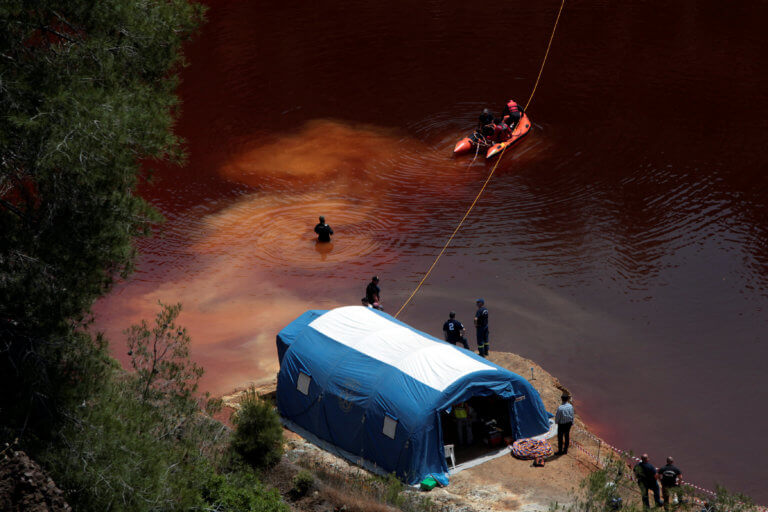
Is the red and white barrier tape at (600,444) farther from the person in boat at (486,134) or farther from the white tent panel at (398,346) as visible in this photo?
the person in boat at (486,134)

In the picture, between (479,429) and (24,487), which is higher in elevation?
(24,487)

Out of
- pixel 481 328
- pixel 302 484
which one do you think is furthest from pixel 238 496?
pixel 481 328

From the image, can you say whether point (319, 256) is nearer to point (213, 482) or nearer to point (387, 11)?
point (213, 482)

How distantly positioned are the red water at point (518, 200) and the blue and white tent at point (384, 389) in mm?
2207

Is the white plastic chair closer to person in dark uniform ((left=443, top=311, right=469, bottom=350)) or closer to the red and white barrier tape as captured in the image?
the red and white barrier tape

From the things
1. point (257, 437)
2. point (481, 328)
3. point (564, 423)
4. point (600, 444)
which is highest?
point (257, 437)

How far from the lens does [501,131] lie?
96.4 feet

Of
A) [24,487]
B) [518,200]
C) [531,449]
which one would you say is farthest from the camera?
[518,200]

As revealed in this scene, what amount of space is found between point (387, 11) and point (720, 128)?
19514 mm

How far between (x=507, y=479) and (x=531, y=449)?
3.52 ft

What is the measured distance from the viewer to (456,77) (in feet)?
116

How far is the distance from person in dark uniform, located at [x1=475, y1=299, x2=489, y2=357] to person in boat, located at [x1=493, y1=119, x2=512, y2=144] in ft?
37.9

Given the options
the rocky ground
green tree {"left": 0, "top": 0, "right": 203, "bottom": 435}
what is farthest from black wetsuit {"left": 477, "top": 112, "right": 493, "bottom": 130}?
the rocky ground

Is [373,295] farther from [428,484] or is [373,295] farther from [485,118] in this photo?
[485,118]
